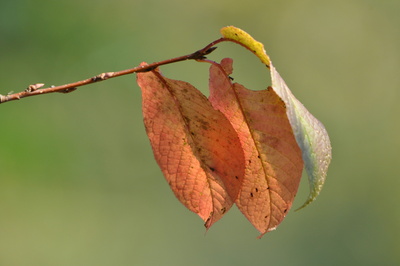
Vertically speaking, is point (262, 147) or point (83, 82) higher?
point (83, 82)

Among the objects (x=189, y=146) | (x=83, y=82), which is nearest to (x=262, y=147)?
(x=189, y=146)

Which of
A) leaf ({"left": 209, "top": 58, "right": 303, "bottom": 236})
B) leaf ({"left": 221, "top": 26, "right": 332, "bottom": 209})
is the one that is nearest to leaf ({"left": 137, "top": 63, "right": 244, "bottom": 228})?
leaf ({"left": 209, "top": 58, "right": 303, "bottom": 236})

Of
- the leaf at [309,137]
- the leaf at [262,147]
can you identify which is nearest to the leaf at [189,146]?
the leaf at [262,147]

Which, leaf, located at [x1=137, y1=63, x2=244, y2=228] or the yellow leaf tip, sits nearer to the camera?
the yellow leaf tip

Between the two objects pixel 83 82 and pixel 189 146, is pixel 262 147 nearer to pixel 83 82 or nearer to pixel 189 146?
pixel 189 146

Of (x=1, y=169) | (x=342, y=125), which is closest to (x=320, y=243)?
(x=342, y=125)

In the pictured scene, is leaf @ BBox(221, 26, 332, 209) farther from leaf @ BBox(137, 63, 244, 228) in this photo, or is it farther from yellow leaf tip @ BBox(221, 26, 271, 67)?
leaf @ BBox(137, 63, 244, 228)
